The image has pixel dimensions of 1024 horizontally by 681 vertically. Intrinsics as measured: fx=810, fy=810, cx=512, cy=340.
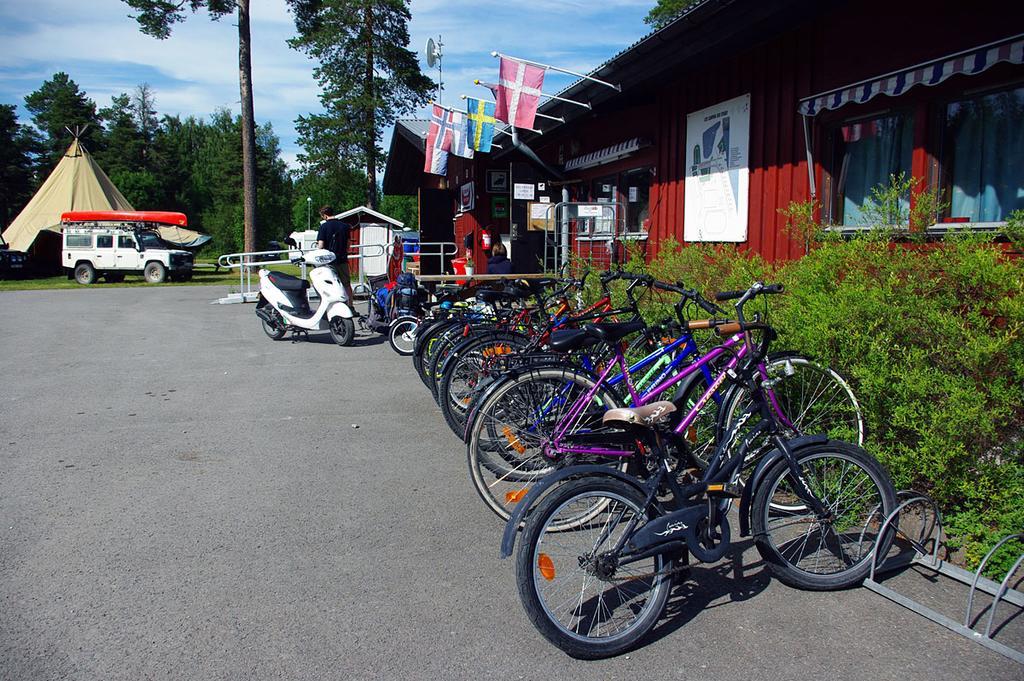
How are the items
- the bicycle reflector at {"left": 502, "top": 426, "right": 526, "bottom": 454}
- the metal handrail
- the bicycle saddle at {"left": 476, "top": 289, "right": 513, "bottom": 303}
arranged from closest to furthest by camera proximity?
the bicycle reflector at {"left": 502, "top": 426, "right": 526, "bottom": 454} → the bicycle saddle at {"left": 476, "top": 289, "right": 513, "bottom": 303} → the metal handrail

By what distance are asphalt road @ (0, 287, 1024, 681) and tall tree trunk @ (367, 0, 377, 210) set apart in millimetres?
33488

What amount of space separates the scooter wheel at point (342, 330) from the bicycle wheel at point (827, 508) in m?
8.08

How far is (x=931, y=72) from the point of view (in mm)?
5922

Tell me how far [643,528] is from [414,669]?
1.01m

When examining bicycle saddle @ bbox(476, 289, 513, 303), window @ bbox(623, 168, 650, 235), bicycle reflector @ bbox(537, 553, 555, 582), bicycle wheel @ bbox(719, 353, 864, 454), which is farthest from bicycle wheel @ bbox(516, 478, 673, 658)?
window @ bbox(623, 168, 650, 235)

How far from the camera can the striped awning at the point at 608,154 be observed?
11.3 m

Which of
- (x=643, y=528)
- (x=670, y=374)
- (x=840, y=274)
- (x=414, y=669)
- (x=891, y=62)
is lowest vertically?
(x=414, y=669)

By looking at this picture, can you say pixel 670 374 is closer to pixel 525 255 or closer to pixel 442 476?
pixel 442 476

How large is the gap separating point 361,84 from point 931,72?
36.3 metres

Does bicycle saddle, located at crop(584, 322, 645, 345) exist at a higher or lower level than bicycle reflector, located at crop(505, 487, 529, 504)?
higher

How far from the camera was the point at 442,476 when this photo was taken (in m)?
5.37

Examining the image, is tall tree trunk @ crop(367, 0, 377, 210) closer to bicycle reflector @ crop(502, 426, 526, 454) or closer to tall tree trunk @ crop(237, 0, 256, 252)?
tall tree trunk @ crop(237, 0, 256, 252)

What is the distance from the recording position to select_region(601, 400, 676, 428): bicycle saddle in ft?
10.9

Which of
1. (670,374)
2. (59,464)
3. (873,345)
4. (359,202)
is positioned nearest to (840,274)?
(873,345)
